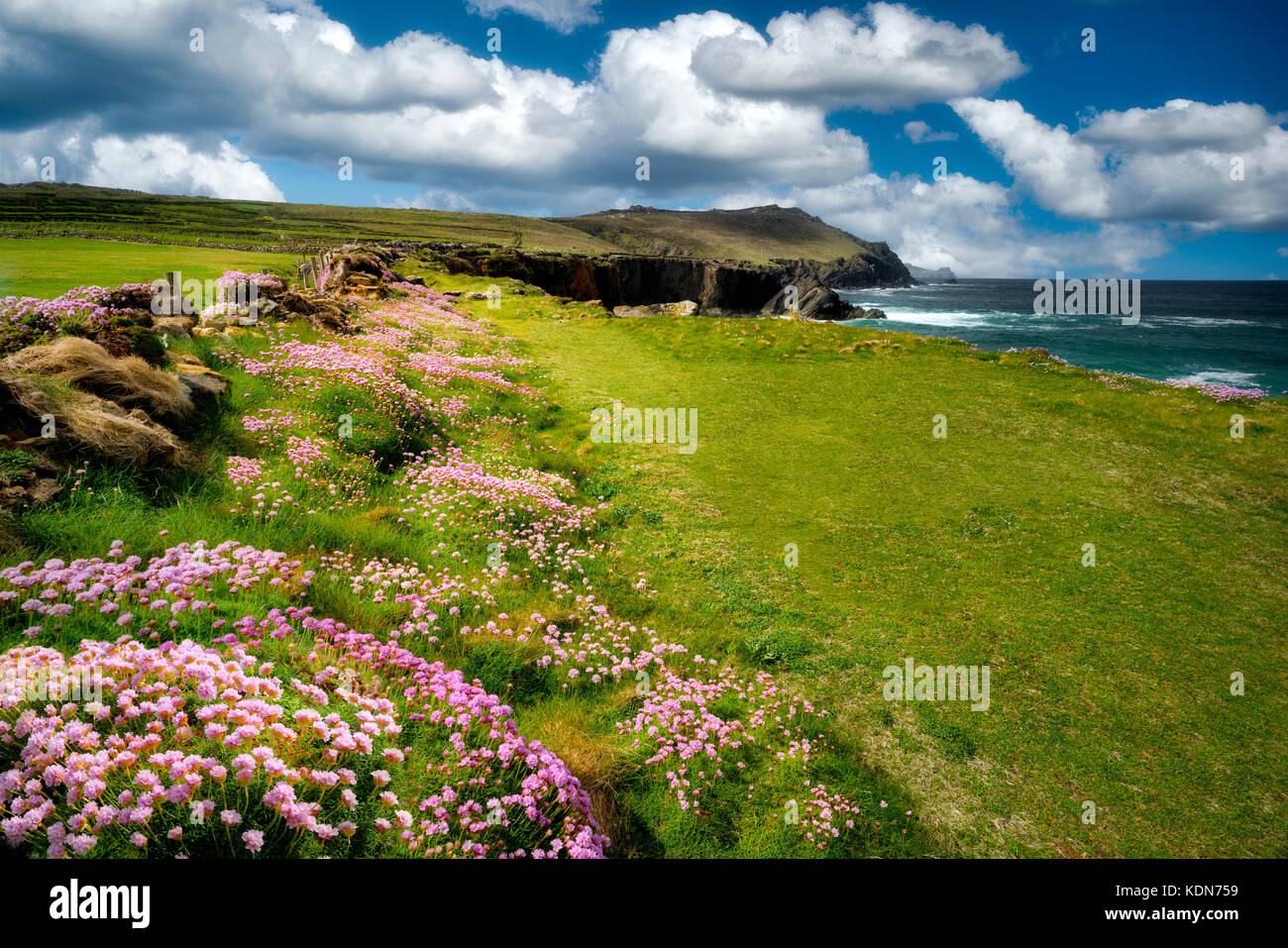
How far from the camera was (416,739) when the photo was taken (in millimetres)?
4621

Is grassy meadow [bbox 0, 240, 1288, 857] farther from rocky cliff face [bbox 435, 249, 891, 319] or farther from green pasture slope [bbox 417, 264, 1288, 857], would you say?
rocky cliff face [bbox 435, 249, 891, 319]

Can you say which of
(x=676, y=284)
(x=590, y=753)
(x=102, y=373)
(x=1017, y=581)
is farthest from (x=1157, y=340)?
(x=102, y=373)

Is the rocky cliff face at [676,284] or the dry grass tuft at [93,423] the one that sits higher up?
the rocky cliff face at [676,284]

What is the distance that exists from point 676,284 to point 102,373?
5451 inches

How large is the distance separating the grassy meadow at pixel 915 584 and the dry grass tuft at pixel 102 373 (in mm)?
931

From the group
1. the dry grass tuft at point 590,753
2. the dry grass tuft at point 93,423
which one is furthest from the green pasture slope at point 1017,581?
the dry grass tuft at point 93,423

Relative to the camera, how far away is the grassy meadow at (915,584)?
5.70 m

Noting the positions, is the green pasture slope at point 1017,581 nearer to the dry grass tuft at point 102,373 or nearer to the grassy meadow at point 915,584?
the grassy meadow at point 915,584

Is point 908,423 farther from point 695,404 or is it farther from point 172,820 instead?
point 172,820

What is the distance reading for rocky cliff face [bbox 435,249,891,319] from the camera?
8738 cm

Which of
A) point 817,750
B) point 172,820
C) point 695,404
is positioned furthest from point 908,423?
point 172,820

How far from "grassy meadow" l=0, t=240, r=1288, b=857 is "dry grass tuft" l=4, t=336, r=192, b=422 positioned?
3.05ft

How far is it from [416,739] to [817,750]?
13.3 feet

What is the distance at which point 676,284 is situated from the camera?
139 metres
